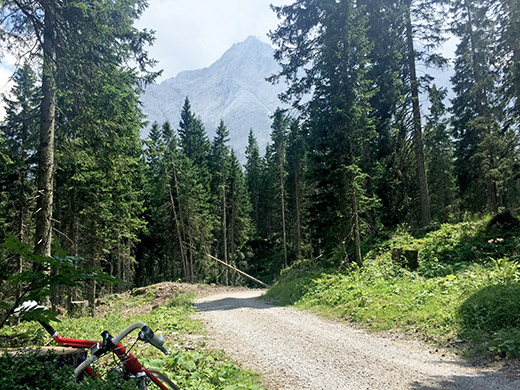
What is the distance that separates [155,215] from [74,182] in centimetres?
2193

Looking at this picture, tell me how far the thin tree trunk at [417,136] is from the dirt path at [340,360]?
10.7 meters

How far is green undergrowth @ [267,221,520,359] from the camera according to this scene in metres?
6.80

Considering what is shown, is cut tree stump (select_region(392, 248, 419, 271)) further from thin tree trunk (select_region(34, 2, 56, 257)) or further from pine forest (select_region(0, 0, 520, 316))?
thin tree trunk (select_region(34, 2, 56, 257))

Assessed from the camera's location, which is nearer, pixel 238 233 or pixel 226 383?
pixel 226 383

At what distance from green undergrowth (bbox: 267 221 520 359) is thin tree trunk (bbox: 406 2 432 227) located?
2.45 metres

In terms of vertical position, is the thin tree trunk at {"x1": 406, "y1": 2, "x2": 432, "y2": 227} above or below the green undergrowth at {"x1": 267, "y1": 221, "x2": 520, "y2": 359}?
above

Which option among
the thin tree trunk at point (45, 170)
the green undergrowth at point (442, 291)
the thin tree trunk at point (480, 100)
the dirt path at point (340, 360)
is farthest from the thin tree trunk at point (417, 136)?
the thin tree trunk at point (45, 170)

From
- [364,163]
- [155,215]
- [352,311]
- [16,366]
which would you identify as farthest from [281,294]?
[155,215]

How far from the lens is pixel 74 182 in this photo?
50.2ft

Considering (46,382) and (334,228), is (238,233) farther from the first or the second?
(46,382)

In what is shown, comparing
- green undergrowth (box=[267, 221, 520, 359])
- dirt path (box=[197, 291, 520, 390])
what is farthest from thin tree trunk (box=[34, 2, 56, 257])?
green undergrowth (box=[267, 221, 520, 359])

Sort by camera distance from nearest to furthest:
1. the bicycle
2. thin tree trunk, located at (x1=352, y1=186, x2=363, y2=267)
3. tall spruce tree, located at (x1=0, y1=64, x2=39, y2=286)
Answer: the bicycle → tall spruce tree, located at (x1=0, y1=64, x2=39, y2=286) → thin tree trunk, located at (x1=352, y1=186, x2=363, y2=267)

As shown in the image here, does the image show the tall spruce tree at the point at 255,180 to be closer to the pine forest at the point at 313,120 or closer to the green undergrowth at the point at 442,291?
the pine forest at the point at 313,120

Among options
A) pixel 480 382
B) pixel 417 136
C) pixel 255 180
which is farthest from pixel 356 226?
pixel 255 180
